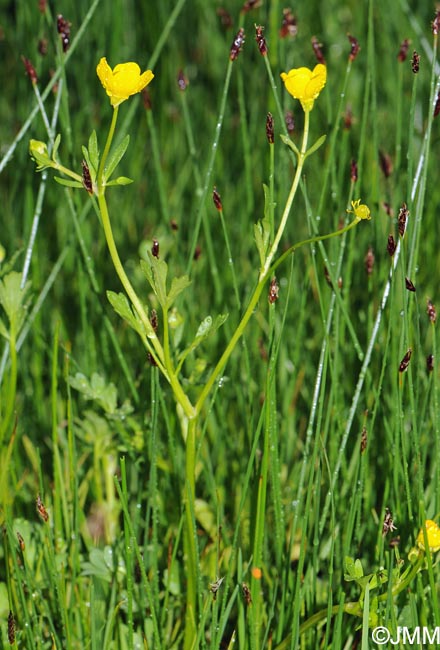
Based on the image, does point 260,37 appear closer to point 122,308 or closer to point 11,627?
point 122,308

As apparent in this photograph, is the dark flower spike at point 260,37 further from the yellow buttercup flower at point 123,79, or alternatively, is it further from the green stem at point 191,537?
the green stem at point 191,537

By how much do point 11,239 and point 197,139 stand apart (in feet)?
1.98

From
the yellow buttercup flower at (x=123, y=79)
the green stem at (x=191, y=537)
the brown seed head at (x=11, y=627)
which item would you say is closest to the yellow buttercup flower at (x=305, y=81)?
the yellow buttercup flower at (x=123, y=79)

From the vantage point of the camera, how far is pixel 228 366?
149 cm

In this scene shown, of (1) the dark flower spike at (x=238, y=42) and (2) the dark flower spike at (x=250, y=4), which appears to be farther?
(2) the dark flower spike at (x=250, y=4)

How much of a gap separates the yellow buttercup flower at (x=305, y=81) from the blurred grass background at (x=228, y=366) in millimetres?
228

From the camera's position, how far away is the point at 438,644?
98cm

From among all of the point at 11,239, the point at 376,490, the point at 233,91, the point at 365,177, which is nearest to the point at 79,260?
the point at 11,239

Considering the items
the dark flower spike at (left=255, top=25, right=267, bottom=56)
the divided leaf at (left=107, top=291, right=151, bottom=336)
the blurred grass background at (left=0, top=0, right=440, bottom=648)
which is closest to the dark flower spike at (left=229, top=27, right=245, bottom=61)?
the dark flower spike at (left=255, top=25, right=267, bottom=56)

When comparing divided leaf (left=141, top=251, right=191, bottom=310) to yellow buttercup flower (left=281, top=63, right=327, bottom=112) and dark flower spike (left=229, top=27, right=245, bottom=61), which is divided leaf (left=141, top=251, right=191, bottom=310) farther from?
dark flower spike (left=229, top=27, right=245, bottom=61)

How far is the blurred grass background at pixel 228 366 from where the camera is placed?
1070mm

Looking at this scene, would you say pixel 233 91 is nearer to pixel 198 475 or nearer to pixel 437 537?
pixel 198 475

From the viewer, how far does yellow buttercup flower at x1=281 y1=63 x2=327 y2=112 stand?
89 cm

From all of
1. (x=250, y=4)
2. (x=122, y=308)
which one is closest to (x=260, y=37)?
(x=122, y=308)
